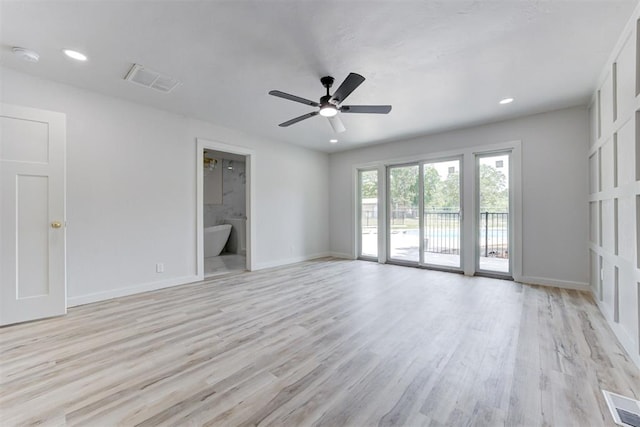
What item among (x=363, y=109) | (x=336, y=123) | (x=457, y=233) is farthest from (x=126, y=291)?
(x=457, y=233)

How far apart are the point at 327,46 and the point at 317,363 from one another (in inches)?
101

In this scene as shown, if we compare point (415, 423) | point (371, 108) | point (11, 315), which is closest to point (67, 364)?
point (11, 315)

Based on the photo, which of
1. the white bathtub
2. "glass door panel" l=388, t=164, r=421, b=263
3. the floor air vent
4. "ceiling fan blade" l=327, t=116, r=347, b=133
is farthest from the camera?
the white bathtub

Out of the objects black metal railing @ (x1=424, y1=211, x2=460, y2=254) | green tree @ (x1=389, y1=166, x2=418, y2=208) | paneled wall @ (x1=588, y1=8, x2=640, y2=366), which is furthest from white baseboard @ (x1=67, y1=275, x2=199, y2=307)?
paneled wall @ (x1=588, y1=8, x2=640, y2=366)

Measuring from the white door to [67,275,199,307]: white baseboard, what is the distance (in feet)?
1.04

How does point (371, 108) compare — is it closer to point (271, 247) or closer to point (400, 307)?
point (400, 307)

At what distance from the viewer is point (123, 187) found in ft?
11.3

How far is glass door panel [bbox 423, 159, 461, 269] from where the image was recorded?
15.7 ft

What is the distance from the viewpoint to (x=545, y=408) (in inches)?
58.0

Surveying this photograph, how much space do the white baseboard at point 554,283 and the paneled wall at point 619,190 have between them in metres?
0.50

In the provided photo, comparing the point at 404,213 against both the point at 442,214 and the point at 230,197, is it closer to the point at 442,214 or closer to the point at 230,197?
the point at 442,214

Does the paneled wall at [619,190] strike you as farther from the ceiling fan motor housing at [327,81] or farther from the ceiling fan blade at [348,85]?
the ceiling fan motor housing at [327,81]

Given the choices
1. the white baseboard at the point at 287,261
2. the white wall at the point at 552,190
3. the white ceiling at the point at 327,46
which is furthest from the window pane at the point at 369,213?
the white ceiling at the point at 327,46

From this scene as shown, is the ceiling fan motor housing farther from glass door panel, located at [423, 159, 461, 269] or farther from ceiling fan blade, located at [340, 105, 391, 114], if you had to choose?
glass door panel, located at [423, 159, 461, 269]
